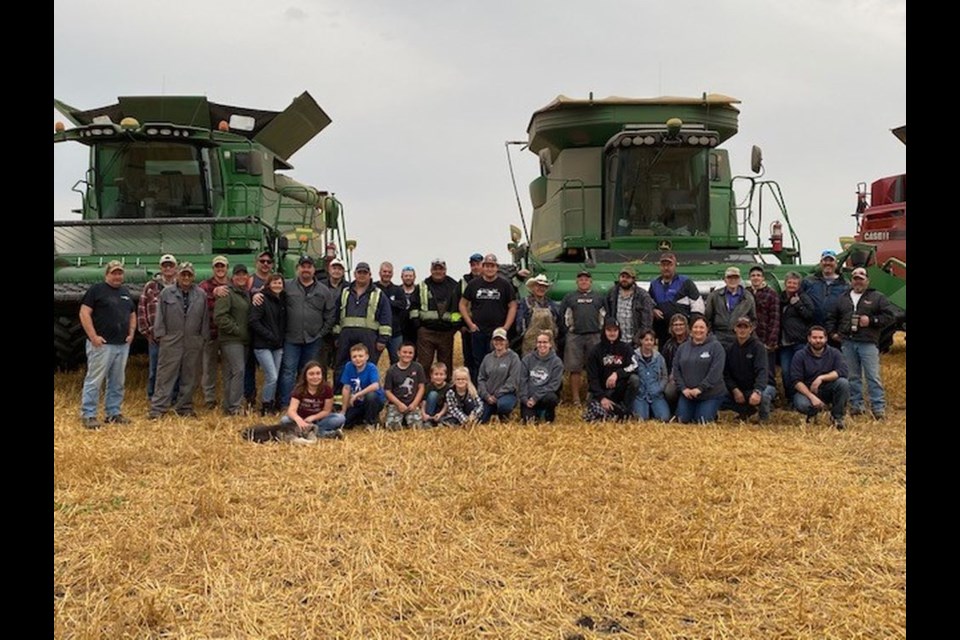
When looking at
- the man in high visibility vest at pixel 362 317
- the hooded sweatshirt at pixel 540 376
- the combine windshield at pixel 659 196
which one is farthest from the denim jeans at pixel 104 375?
the combine windshield at pixel 659 196

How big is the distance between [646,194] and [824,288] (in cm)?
299

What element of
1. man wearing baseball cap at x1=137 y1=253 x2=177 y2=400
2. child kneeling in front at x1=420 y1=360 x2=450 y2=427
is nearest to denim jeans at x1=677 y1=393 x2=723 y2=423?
child kneeling in front at x1=420 y1=360 x2=450 y2=427

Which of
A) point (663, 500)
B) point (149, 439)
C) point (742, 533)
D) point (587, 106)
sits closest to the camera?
point (742, 533)

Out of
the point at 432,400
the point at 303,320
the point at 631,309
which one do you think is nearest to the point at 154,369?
the point at 303,320

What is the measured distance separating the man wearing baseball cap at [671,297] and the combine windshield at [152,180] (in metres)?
6.31

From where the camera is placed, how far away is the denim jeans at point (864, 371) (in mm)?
8727

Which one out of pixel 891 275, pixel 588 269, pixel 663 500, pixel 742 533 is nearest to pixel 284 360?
A: pixel 588 269

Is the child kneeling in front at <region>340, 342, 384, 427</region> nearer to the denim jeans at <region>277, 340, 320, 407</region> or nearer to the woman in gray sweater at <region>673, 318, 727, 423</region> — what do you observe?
the denim jeans at <region>277, 340, 320, 407</region>

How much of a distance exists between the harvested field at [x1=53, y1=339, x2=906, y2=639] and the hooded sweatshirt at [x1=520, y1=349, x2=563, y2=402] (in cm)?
117

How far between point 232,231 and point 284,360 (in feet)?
9.61
